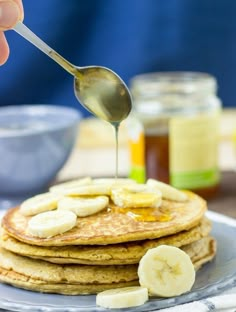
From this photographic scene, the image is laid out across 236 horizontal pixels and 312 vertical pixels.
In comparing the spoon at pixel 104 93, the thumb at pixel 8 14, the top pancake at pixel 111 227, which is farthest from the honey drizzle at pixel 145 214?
the thumb at pixel 8 14

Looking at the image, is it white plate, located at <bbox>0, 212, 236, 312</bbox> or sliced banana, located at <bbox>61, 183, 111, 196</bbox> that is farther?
sliced banana, located at <bbox>61, 183, 111, 196</bbox>

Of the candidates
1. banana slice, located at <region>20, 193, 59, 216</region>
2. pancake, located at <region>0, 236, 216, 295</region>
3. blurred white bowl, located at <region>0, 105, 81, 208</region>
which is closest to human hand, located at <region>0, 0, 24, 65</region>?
banana slice, located at <region>20, 193, 59, 216</region>

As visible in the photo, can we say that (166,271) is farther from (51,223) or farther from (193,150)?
(193,150)

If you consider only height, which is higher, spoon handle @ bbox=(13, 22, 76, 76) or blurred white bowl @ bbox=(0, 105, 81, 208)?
spoon handle @ bbox=(13, 22, 76, 76)

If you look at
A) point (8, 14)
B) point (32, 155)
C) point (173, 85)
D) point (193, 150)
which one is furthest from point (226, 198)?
point (8, 14)

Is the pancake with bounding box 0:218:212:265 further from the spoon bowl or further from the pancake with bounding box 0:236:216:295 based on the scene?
the spoon bowl
